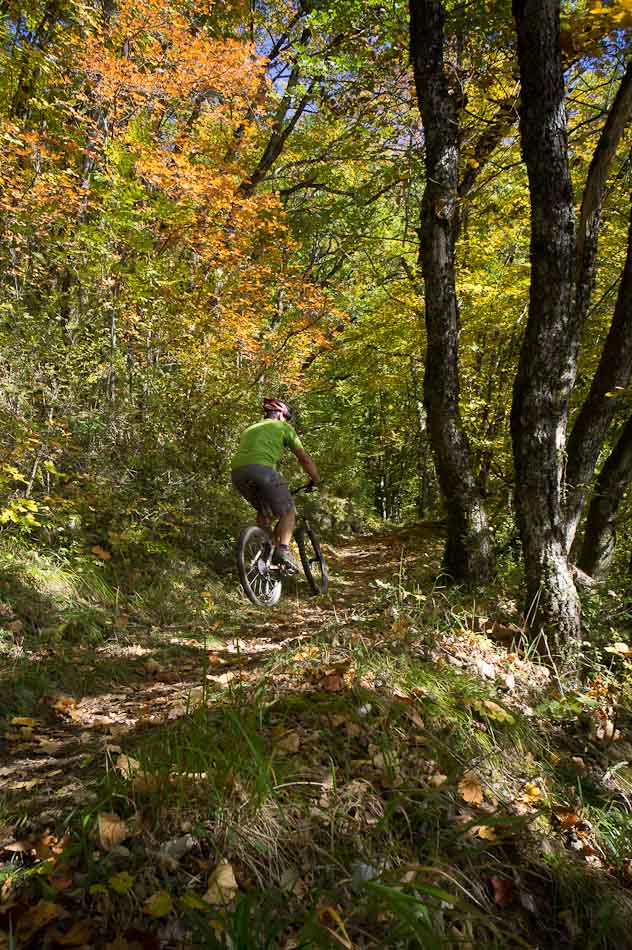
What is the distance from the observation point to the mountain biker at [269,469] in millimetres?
5934

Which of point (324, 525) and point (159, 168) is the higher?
point (159, 168)

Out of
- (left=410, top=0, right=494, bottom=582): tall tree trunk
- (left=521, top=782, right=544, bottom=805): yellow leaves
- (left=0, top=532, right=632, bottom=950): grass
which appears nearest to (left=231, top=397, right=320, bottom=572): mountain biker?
(left=410, top=0, right=494, bottom=582): tall tree trunk

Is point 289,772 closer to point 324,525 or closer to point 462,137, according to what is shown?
point 462,137

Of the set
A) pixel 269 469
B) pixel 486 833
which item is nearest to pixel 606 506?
pixel 269 469

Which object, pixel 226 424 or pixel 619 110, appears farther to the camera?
pixel 226 424

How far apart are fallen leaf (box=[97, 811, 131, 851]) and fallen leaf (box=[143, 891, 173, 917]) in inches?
10.9

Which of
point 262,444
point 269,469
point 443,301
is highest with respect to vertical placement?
point 443,301

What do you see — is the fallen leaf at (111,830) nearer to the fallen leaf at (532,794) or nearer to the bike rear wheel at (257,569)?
the fallen leaf at (532,794)

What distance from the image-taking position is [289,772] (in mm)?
2361

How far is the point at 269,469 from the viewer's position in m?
5.92

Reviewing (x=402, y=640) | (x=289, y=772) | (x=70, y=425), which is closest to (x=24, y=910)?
(x=289, y=772)

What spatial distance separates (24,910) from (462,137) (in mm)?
7839

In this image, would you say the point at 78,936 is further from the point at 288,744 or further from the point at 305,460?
the point at 305,460

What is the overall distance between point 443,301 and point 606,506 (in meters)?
3.25
